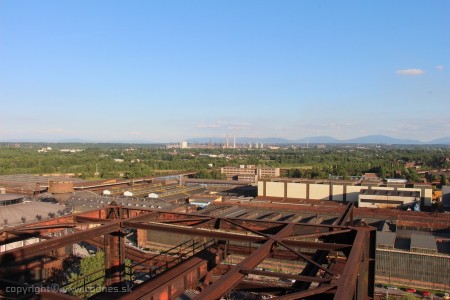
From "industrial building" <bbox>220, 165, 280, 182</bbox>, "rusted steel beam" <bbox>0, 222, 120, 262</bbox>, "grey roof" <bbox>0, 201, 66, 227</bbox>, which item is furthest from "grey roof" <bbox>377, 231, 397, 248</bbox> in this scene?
"industrial building" <bbox>220, 165, 280, 182</bbox>

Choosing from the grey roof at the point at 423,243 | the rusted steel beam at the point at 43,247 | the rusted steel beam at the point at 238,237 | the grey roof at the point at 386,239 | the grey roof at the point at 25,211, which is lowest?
the grey roof at the point at 423,243

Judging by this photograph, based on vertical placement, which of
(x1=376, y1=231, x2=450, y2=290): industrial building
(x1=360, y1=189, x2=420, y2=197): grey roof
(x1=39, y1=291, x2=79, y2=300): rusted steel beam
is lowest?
(x1=376, y1=231, x2=450, y2=290): industrial building

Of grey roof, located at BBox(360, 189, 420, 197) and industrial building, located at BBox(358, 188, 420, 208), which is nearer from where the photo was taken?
industrial building, located at BBox(358, 188, 420, 208)

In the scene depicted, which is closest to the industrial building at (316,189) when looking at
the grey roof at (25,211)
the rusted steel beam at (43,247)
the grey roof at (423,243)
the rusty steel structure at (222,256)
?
the grey roof at (423,243)

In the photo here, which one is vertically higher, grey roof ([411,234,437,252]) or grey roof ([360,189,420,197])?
grey roof ([360,189,420,197])

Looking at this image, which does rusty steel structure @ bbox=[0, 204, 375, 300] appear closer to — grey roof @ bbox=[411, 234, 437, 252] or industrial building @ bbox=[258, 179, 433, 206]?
grey roof @ bbox=[411, 234, 437, 252]

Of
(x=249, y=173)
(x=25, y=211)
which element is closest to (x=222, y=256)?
(x=25, y=211)

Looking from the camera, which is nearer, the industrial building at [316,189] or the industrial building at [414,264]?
the industrial building at [414,264]

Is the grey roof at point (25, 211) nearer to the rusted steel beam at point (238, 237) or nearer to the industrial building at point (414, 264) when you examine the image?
the rusted steel beam at point (238, 237)

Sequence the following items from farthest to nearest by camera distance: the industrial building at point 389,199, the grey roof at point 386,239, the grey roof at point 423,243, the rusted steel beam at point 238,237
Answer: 1. the industrial building at point 389,199
2. the grey roof at point 386,239
3. the grey roof at point 423,243
4. the rusted steel beam at point 238,237

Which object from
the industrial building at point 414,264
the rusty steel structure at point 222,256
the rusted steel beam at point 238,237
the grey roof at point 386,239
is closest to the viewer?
the rusty steel structure at point 222,256

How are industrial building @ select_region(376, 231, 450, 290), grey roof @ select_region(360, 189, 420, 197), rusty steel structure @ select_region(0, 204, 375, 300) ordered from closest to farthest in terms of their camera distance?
rusty steel structure @ select_region(0, 204, 375, 300)
industrial building @ select_region(376, 231, 450, 290)
grey roof @ select_region(360, 189, 420, 197)

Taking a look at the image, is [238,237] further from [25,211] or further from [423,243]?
[423,243]

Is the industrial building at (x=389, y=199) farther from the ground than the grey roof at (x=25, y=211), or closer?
closer
